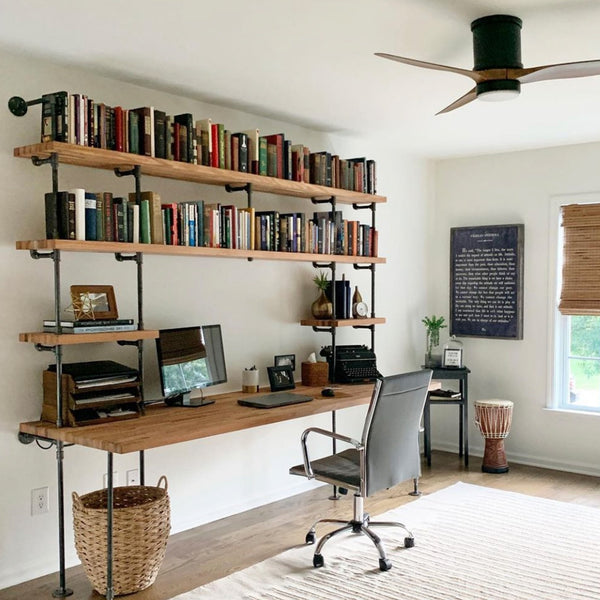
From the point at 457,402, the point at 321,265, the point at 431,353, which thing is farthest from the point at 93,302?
the point at 431,353

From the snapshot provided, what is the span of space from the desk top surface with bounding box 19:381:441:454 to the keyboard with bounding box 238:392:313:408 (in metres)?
0.04

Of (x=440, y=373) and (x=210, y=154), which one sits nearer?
(x=210, y=154)

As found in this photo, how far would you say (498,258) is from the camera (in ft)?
19.0

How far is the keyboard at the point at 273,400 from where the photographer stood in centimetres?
392

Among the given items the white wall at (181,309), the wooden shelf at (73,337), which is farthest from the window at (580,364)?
the wooden shelf at (73,337)

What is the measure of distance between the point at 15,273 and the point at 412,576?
2.31 metres

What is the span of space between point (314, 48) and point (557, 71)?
41.0 inches

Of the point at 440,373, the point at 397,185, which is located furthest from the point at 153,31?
the point at 440,373

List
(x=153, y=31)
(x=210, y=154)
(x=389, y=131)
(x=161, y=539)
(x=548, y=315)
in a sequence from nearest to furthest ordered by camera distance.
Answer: (x=153, y=31)
(x=161, y=539)
(x=210, y=154)
(x=389, y=131)
(x=548, y=315)

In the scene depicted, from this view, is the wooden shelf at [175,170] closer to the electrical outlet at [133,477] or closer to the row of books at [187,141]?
the row of books at [187,141]

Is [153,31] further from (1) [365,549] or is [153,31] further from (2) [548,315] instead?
(2) [548,315]

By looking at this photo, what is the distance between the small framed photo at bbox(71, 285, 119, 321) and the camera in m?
3.45

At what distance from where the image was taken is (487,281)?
231 inches

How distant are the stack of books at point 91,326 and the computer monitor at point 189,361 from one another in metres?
0.30
